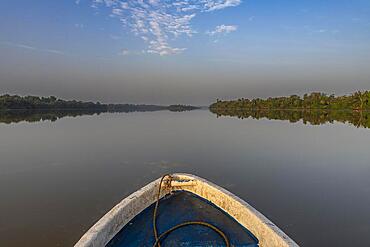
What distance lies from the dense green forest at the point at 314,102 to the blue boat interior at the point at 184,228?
65510mm

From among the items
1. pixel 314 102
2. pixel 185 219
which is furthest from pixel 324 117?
pixel 185 219

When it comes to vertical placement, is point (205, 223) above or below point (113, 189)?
above

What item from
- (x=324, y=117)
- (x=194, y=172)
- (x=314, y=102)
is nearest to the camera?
(x=194, y=172)

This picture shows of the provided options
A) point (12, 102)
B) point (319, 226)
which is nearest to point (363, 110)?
point (319, 226)

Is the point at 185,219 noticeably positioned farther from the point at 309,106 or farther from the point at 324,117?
the point at 309,106

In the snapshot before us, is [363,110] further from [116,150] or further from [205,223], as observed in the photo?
[205,223]

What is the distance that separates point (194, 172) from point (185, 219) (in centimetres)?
540

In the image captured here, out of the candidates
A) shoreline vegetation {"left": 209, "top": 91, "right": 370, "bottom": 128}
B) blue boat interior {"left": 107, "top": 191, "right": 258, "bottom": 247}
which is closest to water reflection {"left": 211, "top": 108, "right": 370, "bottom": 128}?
shoreline vegetation {"left": 209, "top": 91, "right": 370, "bottom": 128}

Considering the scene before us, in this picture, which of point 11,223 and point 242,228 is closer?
point 242,228

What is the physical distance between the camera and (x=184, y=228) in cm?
275

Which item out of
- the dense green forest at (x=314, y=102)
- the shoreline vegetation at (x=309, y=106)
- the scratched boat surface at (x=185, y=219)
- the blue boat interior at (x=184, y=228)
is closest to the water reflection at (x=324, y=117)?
the shoreline vegetation at (x=309, y=106)

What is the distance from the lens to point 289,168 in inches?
341

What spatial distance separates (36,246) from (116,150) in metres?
8.32

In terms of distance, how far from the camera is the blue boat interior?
8.28ft
